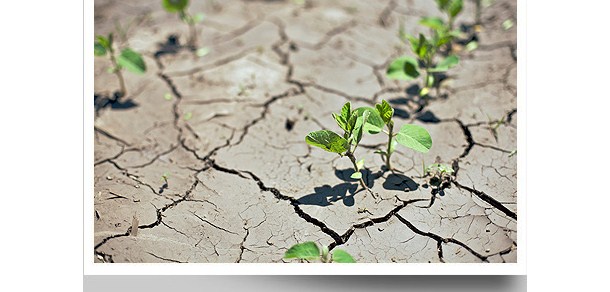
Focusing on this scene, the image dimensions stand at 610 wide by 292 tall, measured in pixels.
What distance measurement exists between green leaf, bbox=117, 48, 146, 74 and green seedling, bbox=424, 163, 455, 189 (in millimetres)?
1704

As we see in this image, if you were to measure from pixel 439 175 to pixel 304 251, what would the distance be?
0.82m

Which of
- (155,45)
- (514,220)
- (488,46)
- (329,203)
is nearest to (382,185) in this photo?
(329,203)

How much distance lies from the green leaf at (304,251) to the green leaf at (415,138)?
0.62m

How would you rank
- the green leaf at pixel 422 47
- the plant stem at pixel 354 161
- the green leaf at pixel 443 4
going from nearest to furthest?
1. the plant stem at pixel 354 161
2. the green leaf at pixel 422 47
3. the green leaf at pixel 443 4

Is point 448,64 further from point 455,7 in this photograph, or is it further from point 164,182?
point 164,182

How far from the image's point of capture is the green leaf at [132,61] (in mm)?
3746

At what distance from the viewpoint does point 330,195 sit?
3002mm

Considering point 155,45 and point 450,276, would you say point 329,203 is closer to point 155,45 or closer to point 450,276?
point 450,276

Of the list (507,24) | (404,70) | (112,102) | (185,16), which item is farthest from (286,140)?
(507,24)

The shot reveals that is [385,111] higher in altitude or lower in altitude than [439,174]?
higher

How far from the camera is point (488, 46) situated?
411 centimetres

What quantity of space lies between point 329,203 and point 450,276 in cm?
64

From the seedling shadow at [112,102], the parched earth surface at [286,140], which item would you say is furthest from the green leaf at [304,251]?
the seedling shadow at [112,102]

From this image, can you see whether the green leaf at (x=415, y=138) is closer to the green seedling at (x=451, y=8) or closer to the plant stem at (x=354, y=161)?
the plant stem at (x=354, y=161)
